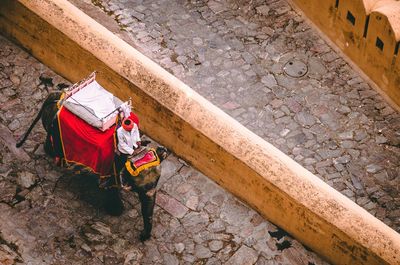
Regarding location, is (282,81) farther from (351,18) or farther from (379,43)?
(379,43)

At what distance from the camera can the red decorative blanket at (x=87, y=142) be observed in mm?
7191

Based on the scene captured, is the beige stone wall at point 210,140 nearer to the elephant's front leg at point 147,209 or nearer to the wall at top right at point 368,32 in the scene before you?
the elephant's front leg at point 147,209

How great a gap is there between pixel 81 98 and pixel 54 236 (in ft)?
4.86

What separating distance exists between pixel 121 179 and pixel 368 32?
4.94 meters

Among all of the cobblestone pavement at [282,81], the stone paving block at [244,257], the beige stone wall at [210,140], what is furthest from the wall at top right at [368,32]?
the stone paving block at [244,257]

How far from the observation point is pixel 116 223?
25.3 ft

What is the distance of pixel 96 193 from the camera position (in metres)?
7.93

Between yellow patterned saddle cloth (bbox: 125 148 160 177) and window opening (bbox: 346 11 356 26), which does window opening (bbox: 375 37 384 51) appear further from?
yellow patterned saddle cloth (bbox: 125 148 160 177)

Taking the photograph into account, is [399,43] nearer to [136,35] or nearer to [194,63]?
[194,63]

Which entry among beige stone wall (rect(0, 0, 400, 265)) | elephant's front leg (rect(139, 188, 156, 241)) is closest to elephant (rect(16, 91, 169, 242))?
elephant's front leg (rect(139, 188, 156, 241))

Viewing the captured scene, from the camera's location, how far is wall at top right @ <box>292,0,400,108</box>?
9797mm

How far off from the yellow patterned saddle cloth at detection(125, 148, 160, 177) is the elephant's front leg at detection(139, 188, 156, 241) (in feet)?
0.97

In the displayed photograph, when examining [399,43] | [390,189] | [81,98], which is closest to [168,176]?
[81,98]

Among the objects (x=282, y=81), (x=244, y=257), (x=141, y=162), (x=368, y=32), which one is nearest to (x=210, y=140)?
(x=141, y=162)
